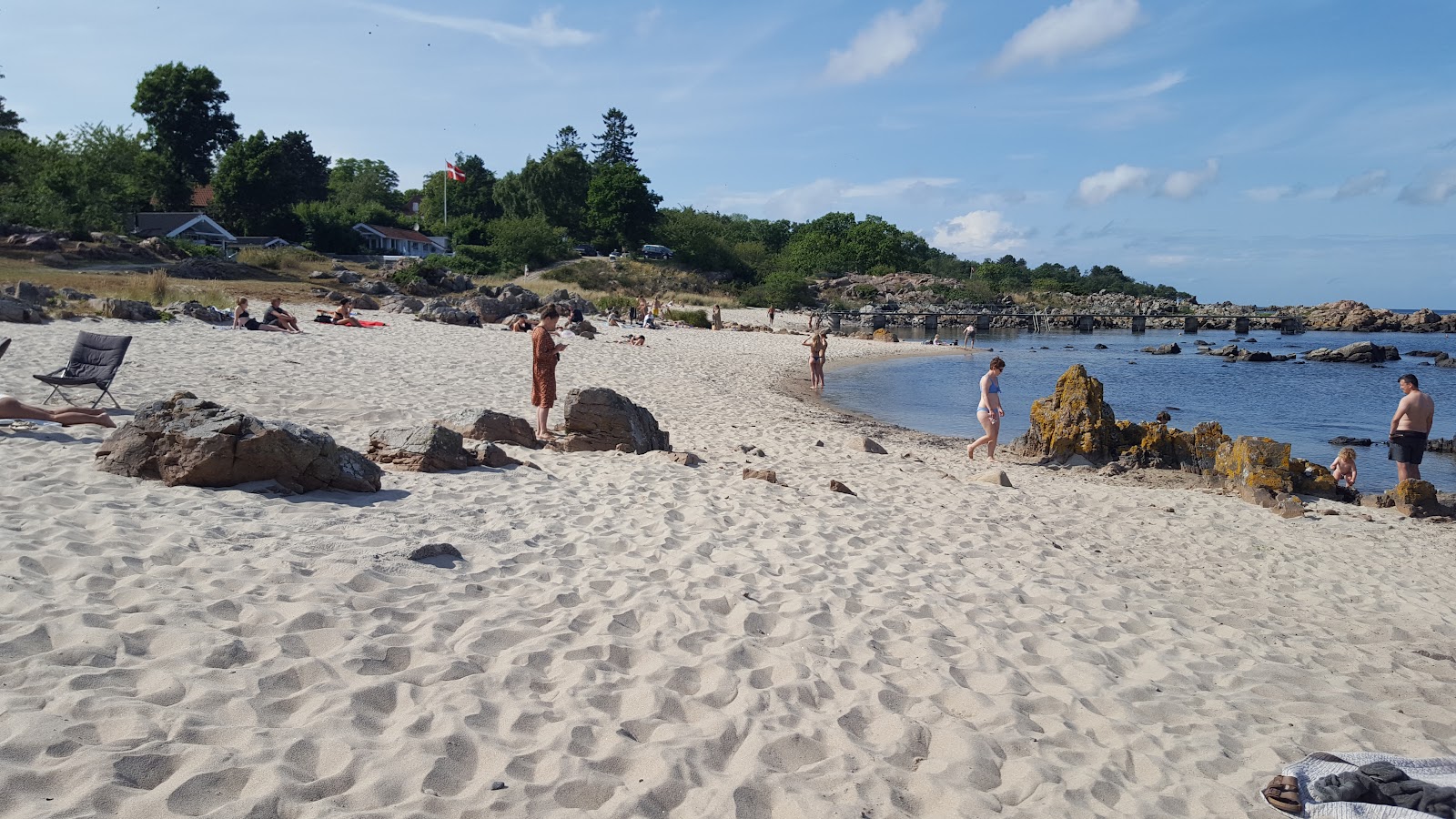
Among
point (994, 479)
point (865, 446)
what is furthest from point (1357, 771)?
point (865, 446)

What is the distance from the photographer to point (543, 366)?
985 cm

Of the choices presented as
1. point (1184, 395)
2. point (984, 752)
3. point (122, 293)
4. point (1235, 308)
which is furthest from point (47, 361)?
point (1235, 308)

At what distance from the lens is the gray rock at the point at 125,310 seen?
56.2 ft

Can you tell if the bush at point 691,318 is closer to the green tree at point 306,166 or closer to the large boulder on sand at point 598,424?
the large boulder on sand at point 598,424

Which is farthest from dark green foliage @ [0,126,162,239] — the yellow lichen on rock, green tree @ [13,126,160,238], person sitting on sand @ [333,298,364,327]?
the yellow lichen on rock

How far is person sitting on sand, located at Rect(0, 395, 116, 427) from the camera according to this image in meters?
7.04

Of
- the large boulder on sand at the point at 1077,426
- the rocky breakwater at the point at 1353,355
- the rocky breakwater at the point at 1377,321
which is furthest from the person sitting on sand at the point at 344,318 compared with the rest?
the rocky breakwater at the point at 1377,321

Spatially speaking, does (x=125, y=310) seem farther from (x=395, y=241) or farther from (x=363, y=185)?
(x=363, y=185)

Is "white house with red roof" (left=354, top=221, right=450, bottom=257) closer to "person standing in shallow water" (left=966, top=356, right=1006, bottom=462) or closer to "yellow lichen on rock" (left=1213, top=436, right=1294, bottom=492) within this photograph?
"person standing in shallow water" (left=966, top=356, right=1006, bottom=462)

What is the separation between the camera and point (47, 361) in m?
11.7

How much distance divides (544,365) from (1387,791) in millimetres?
8264

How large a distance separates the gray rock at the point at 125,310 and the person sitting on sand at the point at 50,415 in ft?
37.9

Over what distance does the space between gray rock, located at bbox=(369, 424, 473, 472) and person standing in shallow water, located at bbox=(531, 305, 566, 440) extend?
6.77ft

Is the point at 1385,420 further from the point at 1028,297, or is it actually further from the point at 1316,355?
the point at 1028,297
